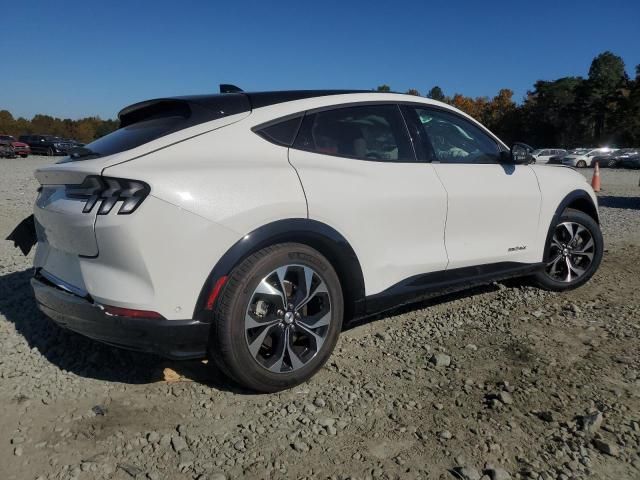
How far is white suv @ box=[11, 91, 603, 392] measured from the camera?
256 cm

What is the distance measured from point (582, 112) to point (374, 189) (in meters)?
65.0

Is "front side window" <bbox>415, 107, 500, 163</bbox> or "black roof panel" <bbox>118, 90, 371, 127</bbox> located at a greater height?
"black roof panel" <bbox>118, 90, 371, 127</bbox>

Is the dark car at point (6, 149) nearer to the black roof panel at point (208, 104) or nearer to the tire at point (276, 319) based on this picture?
the black roof panel at point (208, 104)

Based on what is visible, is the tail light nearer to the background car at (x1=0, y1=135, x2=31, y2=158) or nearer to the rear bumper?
the rear bumper

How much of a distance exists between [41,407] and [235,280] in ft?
4.16

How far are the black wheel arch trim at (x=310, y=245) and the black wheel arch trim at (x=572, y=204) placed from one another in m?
2.14

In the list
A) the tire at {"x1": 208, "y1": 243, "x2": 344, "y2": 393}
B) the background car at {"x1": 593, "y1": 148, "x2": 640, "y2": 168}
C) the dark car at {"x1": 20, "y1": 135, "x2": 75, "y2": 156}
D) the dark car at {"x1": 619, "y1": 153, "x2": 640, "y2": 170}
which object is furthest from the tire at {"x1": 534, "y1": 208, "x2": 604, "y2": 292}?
the dark car at {"x1": 20, "y1": 135, "x2": 75, "y2": 156}

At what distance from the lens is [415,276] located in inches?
137

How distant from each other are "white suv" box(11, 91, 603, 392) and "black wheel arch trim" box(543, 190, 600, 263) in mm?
824

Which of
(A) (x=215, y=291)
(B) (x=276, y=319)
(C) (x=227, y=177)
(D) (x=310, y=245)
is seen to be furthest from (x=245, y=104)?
(B) (x=276, y=319)

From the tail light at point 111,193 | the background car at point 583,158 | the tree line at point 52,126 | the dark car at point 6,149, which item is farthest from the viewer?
the tree line at point 52,126

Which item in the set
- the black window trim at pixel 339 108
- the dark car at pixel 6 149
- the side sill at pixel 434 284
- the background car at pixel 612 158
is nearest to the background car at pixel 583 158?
the background car at pixel 612 158

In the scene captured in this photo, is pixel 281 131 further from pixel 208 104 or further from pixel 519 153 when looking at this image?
pixel 519 153

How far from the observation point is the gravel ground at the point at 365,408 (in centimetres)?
233
